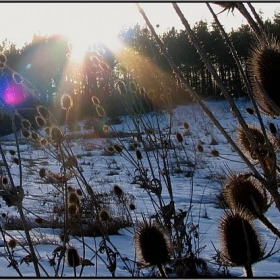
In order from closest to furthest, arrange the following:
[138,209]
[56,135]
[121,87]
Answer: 1. [56,135]
2. [121,87]
3. [138,209]

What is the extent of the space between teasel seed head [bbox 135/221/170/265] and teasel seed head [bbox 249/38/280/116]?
0.74 m

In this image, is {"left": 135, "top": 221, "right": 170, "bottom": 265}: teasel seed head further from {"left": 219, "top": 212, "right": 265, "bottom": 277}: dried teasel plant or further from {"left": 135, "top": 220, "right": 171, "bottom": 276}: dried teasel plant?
{"left": 219, "top": 212, "right": 265, "bottom": 277}: dried teasel plant

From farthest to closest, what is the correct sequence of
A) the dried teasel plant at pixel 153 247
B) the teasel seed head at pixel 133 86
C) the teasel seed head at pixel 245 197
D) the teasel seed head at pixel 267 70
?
the teasel seed head at pixel 133 86 → the dried teasel plant at pixel 153 247 → the teasel seed head at pixel 245 197 → the teasel seed head at pixel 267 70

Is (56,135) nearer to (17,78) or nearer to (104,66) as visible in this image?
(17,78)

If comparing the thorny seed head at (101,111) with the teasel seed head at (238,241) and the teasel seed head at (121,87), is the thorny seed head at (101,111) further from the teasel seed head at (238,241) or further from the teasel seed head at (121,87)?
the teasel seed head at (238,241)

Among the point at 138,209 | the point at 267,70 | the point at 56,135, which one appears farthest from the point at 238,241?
the point at 138,209

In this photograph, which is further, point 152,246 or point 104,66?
point 104,66

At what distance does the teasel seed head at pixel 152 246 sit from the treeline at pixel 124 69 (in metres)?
0.73

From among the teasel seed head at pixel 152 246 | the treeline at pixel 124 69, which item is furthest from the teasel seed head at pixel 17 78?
the teasel seed head at pixel 152 246

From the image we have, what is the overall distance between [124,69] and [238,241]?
1.61m

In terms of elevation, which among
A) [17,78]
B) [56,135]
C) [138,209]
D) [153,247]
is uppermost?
[17,78]

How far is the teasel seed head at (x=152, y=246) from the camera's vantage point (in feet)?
5.65

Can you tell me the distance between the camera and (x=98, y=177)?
7.04m

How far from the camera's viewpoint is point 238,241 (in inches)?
55.6
